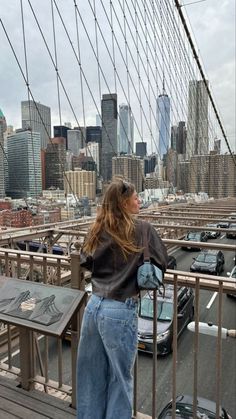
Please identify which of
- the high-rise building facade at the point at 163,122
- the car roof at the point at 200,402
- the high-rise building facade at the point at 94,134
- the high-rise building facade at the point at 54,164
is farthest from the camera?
the high-rise building facade at the point at 163,122

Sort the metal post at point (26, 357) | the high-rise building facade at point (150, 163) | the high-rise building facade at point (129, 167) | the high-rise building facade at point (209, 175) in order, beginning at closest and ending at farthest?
the metal post at point (26, 357), the high-rise building facade at point (129, 167), the high-rise building facade at point (150, 163), the high-rise building facade at point (209, 175)

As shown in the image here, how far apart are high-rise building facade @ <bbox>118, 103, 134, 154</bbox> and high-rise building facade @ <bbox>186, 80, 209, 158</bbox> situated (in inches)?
319

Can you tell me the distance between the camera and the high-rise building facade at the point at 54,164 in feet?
22.8

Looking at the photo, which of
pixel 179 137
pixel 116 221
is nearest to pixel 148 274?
pixel 116 221

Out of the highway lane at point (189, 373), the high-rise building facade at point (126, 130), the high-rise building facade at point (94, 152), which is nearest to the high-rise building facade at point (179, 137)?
the high-rise building facade at point (126, 130)

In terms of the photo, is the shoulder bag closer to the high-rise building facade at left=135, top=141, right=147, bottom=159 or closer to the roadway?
the roadway

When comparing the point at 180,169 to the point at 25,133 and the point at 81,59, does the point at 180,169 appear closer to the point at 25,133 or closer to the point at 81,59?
the point at 81,59

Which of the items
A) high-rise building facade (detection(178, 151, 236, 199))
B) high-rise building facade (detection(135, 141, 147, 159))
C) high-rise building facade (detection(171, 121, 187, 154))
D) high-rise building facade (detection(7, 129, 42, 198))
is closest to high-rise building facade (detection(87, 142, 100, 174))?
high-rise building facade (detection(7, 129, 42, 198))

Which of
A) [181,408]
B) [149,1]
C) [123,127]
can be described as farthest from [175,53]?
[181,408]

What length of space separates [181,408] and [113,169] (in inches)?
229

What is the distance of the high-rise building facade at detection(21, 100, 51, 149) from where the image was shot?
672cm

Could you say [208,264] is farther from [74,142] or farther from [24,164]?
[24,164]

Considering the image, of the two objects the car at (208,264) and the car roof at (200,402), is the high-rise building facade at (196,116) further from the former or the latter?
the car roof at (200,402)

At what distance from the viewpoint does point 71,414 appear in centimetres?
162
